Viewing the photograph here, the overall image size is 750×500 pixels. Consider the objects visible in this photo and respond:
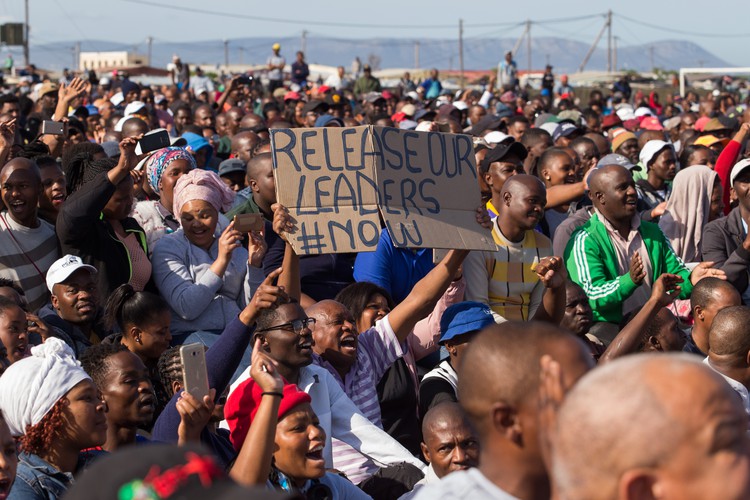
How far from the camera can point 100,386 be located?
4.66 meters

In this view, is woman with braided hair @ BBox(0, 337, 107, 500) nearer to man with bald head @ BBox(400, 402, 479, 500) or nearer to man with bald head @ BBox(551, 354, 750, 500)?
man with bald head @ BBox(400, 402, 479, 500)

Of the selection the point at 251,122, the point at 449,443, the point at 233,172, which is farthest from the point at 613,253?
the point at 251,122

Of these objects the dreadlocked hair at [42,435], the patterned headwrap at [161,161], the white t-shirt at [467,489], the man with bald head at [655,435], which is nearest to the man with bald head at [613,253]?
the patterned headwrap at [161,161]

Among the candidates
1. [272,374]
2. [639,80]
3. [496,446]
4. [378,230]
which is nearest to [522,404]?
[496,446]

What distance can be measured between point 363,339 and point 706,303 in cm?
229

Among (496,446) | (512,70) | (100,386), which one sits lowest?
(100,386)

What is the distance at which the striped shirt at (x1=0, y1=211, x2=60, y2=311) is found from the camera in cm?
643

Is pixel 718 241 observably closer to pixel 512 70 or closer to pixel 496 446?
pixel 496 446

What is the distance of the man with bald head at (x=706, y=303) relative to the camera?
22.6ft

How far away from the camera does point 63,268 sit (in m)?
6.10

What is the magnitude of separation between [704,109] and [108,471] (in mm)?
19307

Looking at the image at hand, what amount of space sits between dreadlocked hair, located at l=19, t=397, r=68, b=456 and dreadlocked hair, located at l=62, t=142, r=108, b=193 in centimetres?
329

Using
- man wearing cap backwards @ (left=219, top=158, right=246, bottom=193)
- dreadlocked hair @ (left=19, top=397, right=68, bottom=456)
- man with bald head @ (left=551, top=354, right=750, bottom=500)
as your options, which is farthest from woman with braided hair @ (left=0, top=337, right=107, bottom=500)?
man wearing cap backwards @ (left=219, top=158, right=246, bottom=193)

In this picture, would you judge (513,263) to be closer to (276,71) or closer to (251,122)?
(251,122)
